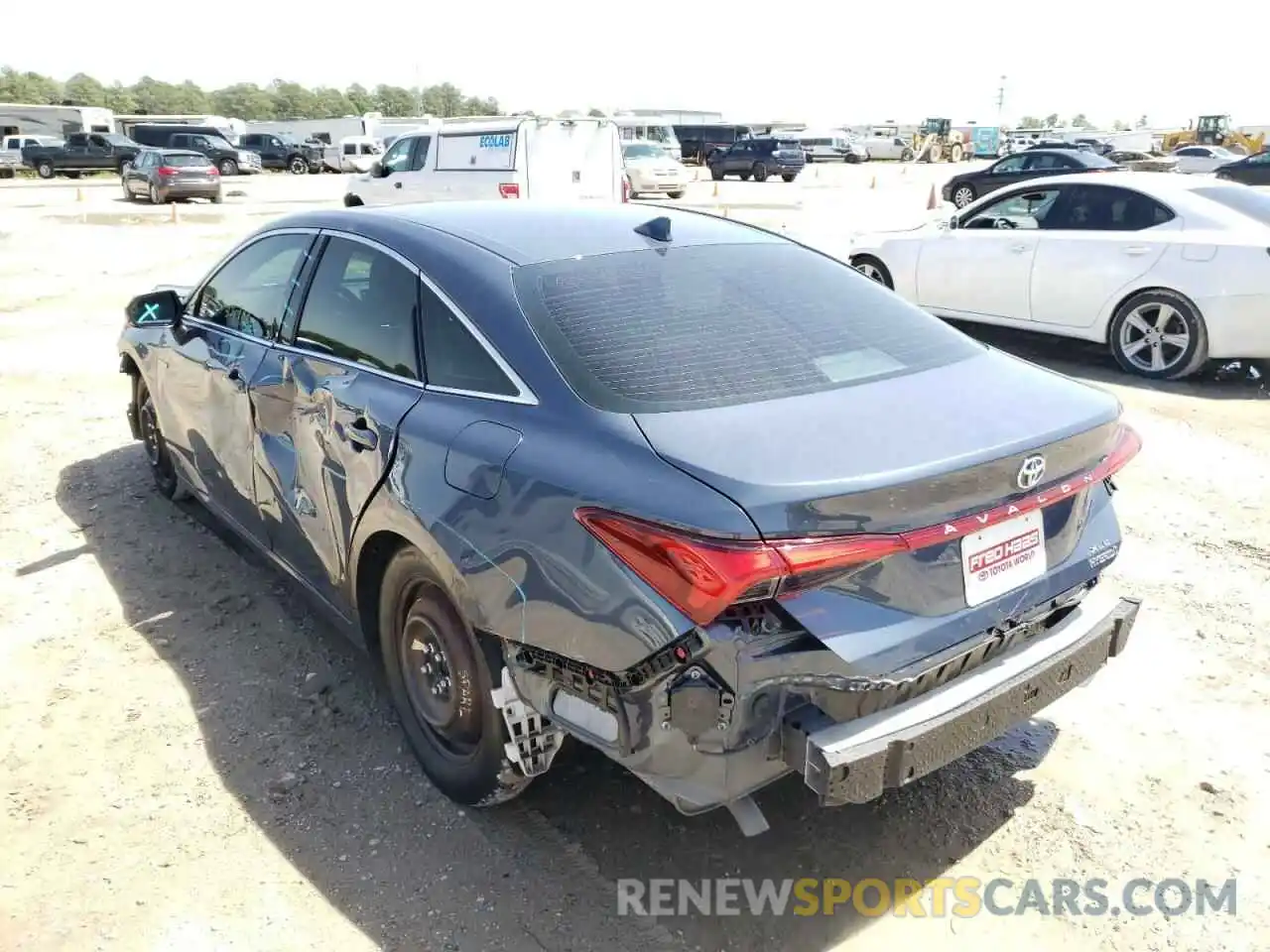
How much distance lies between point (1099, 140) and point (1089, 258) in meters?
51.5

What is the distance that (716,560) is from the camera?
2.10 m

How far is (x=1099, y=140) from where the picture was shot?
172ft

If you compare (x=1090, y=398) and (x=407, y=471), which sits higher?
(x=1090, y=398)

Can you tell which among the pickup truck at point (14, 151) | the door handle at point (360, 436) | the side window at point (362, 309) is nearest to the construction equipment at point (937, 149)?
the pickup truck at point (14, 151)

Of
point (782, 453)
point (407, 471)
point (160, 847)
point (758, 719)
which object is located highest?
point (782, 453)

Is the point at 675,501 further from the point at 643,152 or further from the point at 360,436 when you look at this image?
the point at 643,152

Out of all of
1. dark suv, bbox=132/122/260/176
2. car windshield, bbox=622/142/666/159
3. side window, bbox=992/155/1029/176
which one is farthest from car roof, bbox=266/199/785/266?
dark suv, bbox=132/122/260/176

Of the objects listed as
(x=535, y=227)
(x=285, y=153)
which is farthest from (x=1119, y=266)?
(x=285, y=153)

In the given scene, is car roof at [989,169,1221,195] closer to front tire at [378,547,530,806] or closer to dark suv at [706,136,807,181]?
front tire at [378,547,530,806]

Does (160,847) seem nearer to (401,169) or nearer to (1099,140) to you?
(401,169)

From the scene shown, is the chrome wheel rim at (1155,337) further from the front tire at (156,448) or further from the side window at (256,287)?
the front tire at (156,448)

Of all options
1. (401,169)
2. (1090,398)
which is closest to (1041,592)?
(1090,398)

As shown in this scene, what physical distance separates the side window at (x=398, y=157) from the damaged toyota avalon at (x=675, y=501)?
16.6m

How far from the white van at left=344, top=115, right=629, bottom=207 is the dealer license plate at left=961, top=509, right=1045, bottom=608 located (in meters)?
15.0
